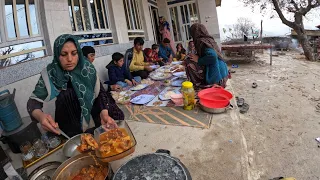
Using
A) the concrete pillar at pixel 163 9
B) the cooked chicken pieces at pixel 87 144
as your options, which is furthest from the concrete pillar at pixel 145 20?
the cooked chicken pieces at pixel 87 144

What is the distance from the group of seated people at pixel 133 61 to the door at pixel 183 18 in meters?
3.40

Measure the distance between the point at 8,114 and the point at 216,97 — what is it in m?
2.44

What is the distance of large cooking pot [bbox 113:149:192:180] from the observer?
892mm

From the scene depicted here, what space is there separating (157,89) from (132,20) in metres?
3.84

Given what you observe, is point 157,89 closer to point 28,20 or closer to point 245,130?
point 245,130

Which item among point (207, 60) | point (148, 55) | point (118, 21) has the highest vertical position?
point (118, 21)

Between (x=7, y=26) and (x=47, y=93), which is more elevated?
(x=7, y=26)

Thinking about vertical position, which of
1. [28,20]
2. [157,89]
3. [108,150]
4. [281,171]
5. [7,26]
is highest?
[28,20]

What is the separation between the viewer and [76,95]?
1876mm

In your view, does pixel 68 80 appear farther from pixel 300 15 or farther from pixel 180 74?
pixel 300 15

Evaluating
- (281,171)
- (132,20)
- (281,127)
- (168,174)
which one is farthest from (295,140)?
(132,20)

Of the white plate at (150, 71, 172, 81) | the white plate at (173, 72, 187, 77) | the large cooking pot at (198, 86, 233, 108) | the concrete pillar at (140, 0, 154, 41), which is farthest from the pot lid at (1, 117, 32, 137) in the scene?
the concrete pillar at (140, 0, 154, 41)

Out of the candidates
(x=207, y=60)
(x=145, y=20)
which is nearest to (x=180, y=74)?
(x=207, y=60)

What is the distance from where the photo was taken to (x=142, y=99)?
291 cm
